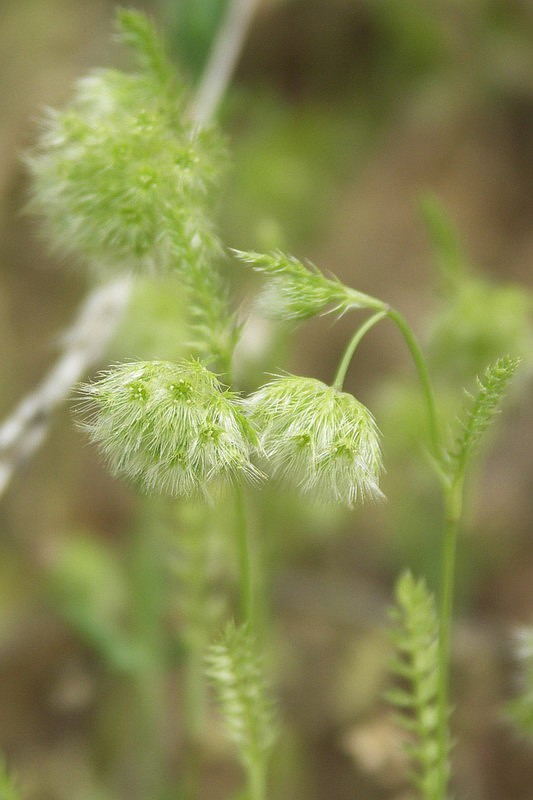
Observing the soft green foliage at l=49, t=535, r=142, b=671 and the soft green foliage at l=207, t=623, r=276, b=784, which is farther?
A: the soft green foliage at l=49, t=535, r=142, b=671

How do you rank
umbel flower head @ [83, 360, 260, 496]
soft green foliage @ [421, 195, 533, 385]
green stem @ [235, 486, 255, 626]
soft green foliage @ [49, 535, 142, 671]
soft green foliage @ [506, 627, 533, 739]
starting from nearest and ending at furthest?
umbel flower head @ [83, 360, 260, 496], green stem @ [235, 486, 255, 626], soft green foliage @ [506, 627, 533, 739], soft green foliage @ [421, 195, 533, 385], soft green foliage @ [49, 535, 142, 671]

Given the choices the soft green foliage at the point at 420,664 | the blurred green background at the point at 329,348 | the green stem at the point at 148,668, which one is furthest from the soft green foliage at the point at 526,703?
the green stem at the point at 148,668

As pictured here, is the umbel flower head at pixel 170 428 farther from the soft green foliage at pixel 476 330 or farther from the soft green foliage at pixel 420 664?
the soft green foliage at pixel 476 330

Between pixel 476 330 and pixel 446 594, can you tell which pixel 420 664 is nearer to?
pixel 446 594

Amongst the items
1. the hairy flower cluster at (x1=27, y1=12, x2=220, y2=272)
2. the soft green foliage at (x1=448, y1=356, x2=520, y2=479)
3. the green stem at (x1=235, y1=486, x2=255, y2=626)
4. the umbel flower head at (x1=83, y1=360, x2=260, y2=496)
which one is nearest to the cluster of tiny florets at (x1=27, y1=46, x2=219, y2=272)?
the hairy flower cluster at (x1=27, y1=12, x2=220, y2=272)

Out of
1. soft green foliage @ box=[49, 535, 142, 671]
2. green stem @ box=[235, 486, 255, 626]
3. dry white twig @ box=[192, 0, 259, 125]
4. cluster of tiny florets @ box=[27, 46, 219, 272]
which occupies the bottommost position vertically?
soft green foliage @ box=[49, 535, 142, 671]

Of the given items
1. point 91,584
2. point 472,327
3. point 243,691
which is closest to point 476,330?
point 472,327

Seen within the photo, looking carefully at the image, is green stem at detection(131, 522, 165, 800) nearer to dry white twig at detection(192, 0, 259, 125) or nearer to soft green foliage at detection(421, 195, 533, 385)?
soft green foliage at detection(421, 195, 533, 385)
